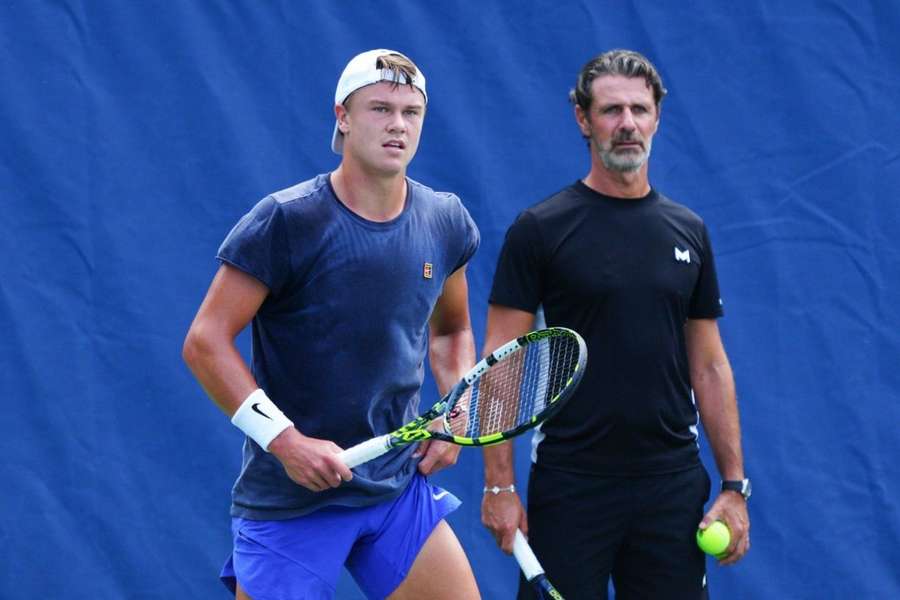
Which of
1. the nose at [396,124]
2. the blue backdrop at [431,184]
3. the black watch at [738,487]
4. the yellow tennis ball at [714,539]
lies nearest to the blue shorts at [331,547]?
the yellow tennis ball at [714,539]

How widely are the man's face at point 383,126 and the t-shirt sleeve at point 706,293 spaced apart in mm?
810

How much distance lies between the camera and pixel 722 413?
3.67m

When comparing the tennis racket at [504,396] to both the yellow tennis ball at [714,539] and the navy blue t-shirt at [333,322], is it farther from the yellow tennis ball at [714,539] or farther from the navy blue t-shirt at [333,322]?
the yellow tennis ball at [714,539]

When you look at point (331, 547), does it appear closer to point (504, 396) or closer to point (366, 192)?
point (504, 396)

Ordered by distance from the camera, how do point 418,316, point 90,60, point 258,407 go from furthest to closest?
1. point 90,60
2. point 418,316
3. point 258,407

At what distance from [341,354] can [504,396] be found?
0.45 metres

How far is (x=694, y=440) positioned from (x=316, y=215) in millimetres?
1116

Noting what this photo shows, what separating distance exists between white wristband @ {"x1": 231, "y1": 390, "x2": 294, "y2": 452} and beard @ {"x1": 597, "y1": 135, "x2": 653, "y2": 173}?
3.35ft

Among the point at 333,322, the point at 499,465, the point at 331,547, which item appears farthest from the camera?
the point at 499,465

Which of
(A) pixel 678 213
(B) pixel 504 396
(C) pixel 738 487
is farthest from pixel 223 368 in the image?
(C) pixel 738 487

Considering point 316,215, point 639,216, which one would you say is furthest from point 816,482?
point 316,215

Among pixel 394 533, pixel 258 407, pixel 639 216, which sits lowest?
pixel 394 533

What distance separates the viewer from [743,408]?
4.65 meters

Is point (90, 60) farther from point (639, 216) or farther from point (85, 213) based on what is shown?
point (639, 216)
